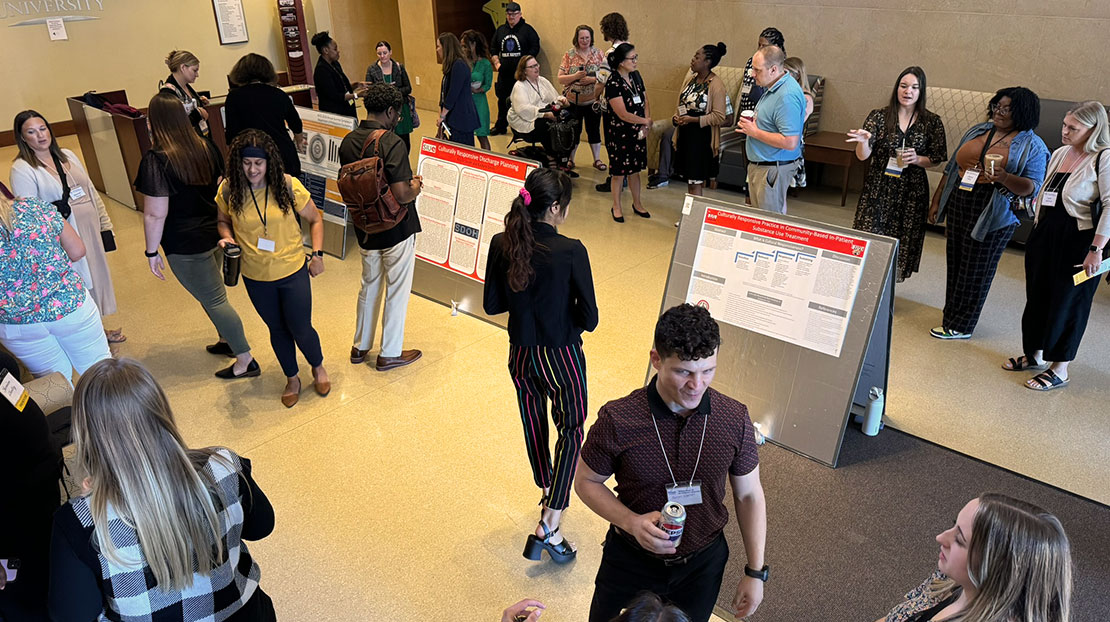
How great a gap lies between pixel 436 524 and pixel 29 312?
6.76 feet

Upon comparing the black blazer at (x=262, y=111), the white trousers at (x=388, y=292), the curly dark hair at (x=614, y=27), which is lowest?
the white trousers at (x=388, y=292)

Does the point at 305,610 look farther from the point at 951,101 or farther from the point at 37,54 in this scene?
the point at 37,54

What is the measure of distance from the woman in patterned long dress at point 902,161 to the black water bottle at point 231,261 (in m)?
3.65

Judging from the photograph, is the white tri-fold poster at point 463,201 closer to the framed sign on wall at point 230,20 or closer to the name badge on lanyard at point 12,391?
the name badge on lanyard at point 12,391

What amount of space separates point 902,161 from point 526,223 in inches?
122

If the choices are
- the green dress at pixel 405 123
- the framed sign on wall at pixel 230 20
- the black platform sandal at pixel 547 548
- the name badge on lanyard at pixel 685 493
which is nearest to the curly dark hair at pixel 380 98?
the black platform sandal at pixel 547 548

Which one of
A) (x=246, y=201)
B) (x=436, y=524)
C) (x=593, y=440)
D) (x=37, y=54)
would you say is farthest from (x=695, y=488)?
(x=37, y=54)

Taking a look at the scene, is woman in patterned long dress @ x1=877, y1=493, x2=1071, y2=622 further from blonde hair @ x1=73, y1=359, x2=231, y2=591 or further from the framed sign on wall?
the framed sign on wall

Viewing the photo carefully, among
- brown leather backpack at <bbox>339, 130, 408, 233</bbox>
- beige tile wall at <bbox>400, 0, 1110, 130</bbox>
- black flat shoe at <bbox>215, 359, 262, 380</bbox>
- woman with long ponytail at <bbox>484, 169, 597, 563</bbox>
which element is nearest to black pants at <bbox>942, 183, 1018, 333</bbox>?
beige tile wall at <bbox>400, 0, 1110, 130</bbox>

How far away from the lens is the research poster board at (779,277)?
3520 millimetres

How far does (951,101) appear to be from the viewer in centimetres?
685

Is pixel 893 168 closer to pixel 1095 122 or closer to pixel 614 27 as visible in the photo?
pixel 1095 122

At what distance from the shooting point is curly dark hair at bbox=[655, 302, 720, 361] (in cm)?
198

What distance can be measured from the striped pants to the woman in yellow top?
→ 5.10 ft
